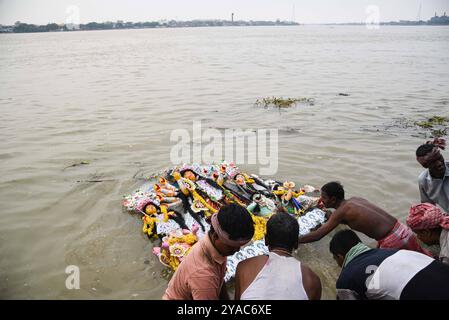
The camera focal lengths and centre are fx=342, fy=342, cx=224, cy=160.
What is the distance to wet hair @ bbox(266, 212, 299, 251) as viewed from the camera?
8.66 feet

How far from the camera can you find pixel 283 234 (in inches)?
104

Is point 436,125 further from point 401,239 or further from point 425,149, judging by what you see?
point 401,239

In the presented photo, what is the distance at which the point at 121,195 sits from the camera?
568 centimetres

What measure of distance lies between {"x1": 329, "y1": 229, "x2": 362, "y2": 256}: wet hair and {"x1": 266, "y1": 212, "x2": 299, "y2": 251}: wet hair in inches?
34.1

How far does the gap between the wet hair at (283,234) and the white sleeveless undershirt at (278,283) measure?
170 millimetres

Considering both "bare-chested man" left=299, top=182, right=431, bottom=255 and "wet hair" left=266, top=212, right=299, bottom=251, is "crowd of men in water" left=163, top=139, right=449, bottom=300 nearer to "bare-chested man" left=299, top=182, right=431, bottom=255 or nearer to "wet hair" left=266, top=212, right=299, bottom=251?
"wet hair" left=266, top=212, right=299, bottom=251

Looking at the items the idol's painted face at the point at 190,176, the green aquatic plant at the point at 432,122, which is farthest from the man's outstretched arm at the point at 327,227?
the green aquatic plant at the point at 432,122

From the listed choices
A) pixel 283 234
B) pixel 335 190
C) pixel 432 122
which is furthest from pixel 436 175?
pixel 432 122

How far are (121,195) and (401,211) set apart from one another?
14.5 ft

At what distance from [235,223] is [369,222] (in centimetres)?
198

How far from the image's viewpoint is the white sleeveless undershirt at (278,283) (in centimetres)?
238
